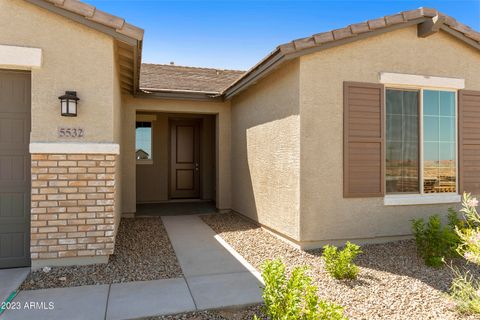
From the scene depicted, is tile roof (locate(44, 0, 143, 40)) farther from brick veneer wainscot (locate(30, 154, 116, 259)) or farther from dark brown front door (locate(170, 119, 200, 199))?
dark brown front door (locate(170, 119, 200, 199))

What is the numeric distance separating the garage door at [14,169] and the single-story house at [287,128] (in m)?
0.02

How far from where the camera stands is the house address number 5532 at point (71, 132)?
463cm

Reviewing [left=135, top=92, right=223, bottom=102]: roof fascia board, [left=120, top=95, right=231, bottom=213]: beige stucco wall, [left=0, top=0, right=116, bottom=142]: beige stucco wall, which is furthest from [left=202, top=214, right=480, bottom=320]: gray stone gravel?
[left=135, top=92, right=223, bottom=102]: roof fascia board

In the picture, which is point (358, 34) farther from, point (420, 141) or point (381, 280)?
point (381, 280)

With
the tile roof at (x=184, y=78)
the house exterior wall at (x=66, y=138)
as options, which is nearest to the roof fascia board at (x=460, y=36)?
the tile roof at (x=184, y=78)

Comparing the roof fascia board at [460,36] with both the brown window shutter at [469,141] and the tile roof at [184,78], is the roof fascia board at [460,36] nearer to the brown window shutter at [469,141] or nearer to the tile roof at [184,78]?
the brown window shutter at [469,141]

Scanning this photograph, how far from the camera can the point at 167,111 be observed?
29.3 ft

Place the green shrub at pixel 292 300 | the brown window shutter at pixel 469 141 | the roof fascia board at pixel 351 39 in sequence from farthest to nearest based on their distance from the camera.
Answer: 1. the brown window shutter at pixel 469 141
2. the roof fascia board at pixel 351 39
3. the green shrub at pixel 292 300

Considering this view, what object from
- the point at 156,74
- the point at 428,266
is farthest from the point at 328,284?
the point at 156,74

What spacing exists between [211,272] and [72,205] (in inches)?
91.9

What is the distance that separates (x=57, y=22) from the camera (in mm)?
4652

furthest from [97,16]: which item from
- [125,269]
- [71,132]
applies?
[125,269]

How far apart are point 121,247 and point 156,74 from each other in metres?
7.17

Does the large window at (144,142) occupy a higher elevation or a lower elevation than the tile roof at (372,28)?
lower
